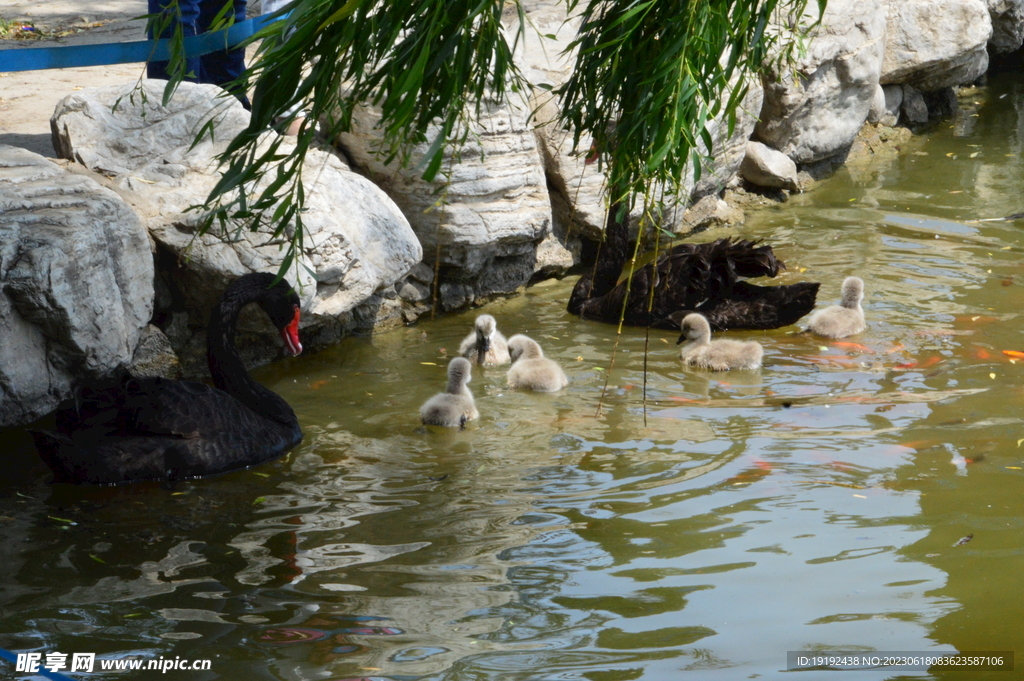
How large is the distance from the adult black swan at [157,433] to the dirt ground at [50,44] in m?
2.64

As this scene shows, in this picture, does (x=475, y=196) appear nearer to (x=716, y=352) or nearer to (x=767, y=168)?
(x=716, y=352)

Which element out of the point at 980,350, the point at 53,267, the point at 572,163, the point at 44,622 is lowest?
the point at 44,622

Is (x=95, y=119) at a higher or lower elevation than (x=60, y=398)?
higher

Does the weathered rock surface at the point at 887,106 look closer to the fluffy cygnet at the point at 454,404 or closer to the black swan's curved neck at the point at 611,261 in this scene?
the black swan's curved neck at the point at 611,261

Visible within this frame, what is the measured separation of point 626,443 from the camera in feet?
16.1

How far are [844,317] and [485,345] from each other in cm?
226

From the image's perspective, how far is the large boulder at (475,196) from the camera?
7.04m

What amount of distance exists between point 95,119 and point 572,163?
3460mm

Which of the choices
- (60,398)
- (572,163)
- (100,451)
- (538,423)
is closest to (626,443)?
(538,423)

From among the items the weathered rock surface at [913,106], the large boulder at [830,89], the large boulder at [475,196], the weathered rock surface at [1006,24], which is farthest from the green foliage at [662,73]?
the weathered rock surface at [1006,24]

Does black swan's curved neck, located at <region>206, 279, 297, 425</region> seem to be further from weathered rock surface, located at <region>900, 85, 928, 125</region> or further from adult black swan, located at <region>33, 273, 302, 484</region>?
weathered rock surface, located at <region>900, 85, 928, 125</region>

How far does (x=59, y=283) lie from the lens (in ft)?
16.1

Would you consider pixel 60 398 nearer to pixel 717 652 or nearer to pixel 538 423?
pixel 538 423

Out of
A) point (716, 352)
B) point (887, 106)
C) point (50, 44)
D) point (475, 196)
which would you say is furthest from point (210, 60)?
point (887, 106)
